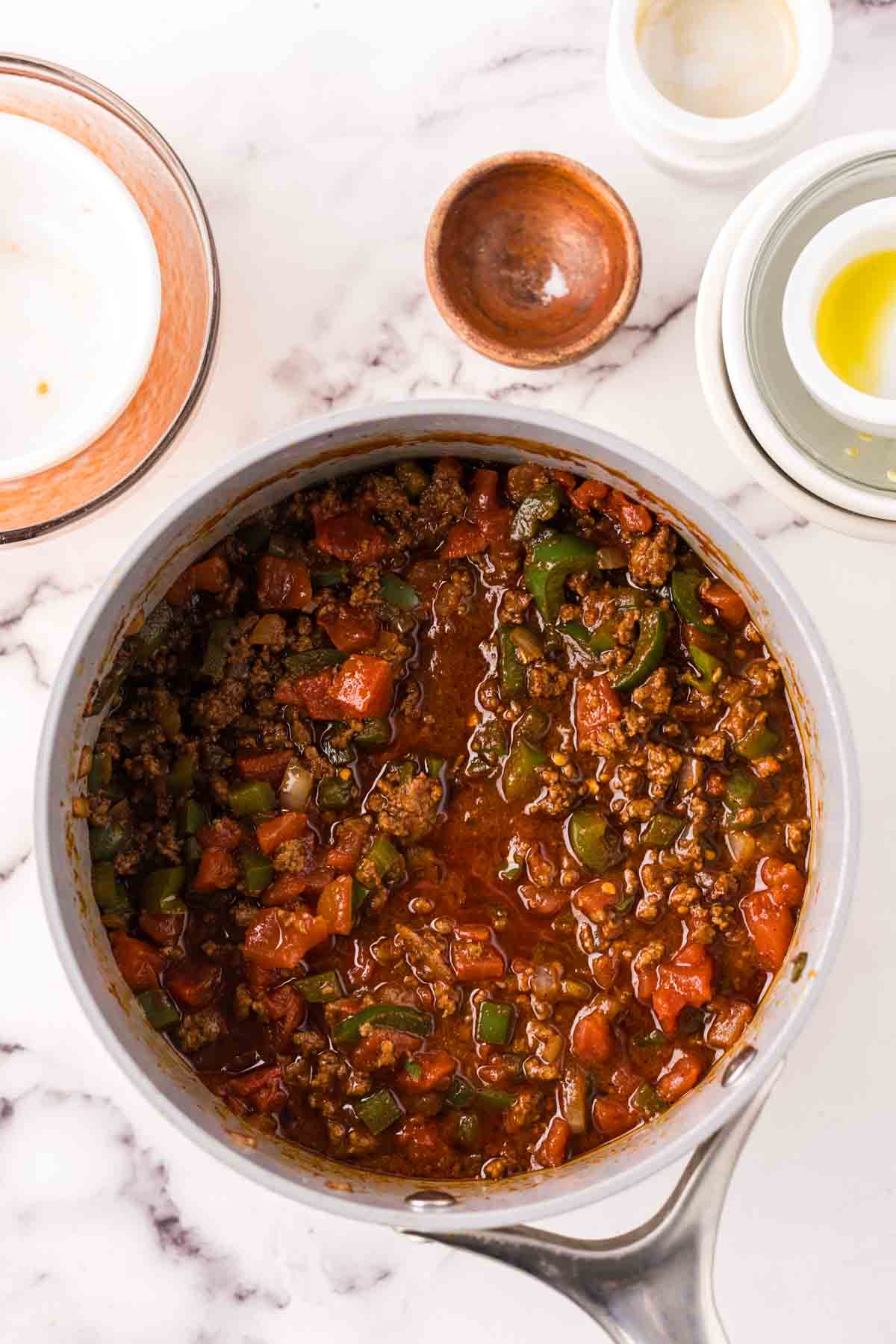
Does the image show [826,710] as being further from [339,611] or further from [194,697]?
[194,697]

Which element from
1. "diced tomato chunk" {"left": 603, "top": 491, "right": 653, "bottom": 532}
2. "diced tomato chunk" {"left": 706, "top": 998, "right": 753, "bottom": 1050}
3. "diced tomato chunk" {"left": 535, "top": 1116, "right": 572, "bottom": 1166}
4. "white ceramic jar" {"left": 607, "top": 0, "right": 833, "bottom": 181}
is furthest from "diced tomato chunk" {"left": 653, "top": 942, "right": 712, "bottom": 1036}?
"white ceramic jar" {"left": 607, "top": 0, "right": 833, "bottom": 181}

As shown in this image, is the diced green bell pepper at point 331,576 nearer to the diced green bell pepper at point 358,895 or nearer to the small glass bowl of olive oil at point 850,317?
the diced green bell pepper at point 358,895

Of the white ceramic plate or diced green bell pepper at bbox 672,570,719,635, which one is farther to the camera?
the white ceramic plate

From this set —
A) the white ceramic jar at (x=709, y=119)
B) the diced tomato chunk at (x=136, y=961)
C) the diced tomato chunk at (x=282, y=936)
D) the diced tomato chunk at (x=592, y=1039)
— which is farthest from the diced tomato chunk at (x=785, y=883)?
the white ceramic jar at (x=709, y=119)

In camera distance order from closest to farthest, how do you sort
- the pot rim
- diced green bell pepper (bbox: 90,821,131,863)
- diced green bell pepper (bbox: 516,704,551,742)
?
the pot rim, diced green bell pepper (bbox: 90,821,131,863), diced green bell pepper (bbox: 516,704,551,742)

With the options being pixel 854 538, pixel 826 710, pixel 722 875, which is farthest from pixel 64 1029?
pixel 854 538

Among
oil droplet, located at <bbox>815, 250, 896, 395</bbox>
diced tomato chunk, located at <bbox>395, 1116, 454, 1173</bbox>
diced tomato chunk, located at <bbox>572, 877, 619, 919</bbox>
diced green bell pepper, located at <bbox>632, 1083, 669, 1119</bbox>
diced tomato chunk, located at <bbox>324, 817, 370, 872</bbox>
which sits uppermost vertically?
oil droplet, located at <bbox>815, 250, 896, 395</bbox>

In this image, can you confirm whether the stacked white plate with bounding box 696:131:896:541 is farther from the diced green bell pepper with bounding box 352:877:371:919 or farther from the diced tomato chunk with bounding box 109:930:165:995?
the diced tomato chunk with bounding box 109:930:165:995

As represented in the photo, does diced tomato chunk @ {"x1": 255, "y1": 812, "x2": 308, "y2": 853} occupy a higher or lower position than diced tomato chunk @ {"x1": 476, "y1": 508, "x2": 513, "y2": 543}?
lower
